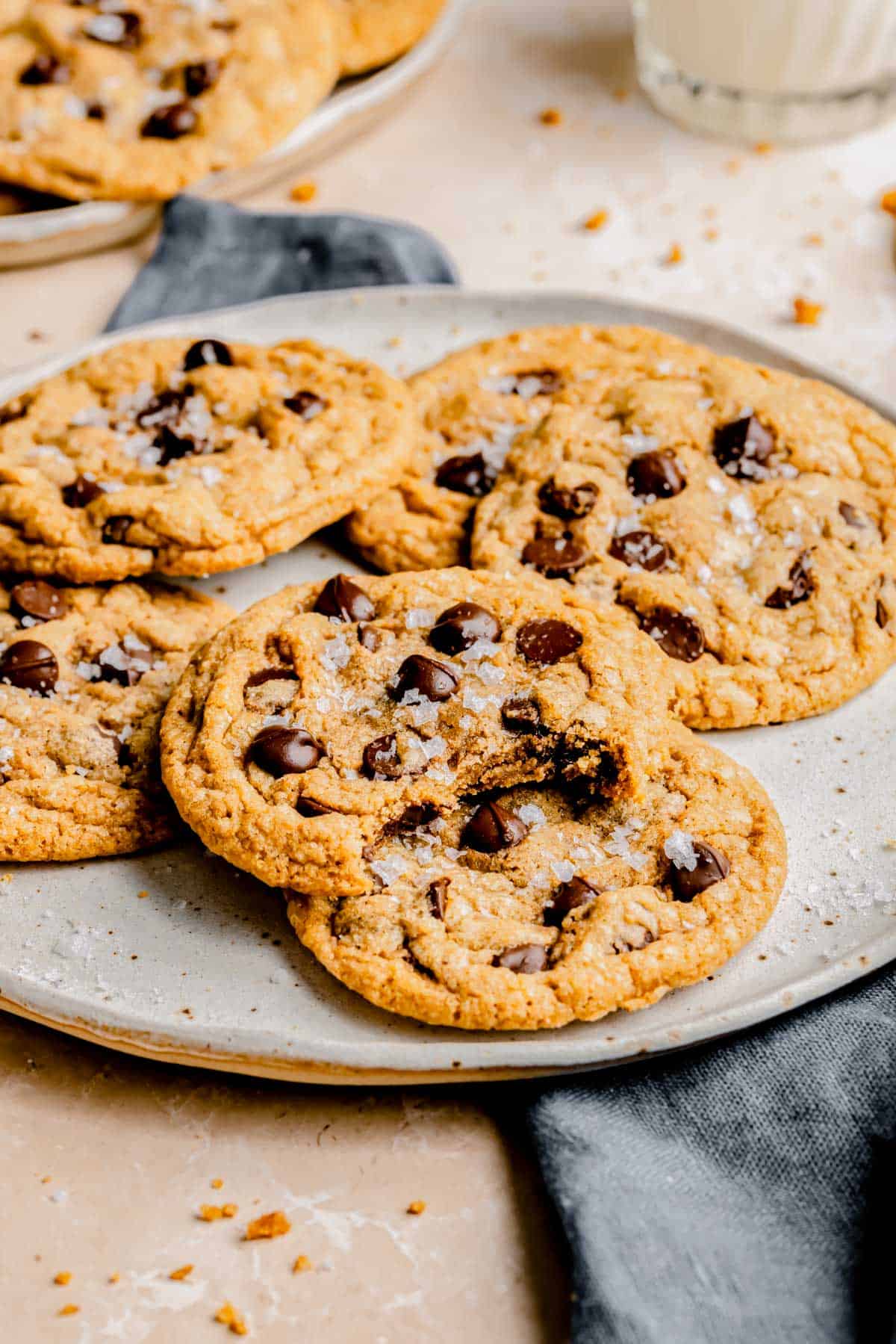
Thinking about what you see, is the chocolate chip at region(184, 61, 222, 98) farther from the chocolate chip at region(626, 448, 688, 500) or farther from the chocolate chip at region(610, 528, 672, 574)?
the chocolate chip at region(610, 528, 672, 574)

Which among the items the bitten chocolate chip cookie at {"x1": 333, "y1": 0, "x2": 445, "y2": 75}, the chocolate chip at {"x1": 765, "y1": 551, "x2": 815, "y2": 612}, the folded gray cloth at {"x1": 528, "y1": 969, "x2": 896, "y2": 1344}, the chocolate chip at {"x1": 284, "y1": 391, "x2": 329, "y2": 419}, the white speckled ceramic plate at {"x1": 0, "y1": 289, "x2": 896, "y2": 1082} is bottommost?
the folded gray cloth at {"x1": 528, "y1": 969, "x2": 896, "y2": 1344}

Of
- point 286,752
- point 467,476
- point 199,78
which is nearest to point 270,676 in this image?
point 286,752

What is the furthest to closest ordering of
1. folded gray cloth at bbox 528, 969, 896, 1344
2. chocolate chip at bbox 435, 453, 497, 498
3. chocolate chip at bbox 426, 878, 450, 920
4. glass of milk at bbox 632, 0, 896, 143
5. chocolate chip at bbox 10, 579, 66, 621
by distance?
glass of milk at bbox 632, 0, 896, 143
chocolate chip at bbox 435, 453, 497, 498
chocolate chip at bbox 10, 579, 66, 621
chocolate chip at bbox 426, 878, 450, 920
folded gray cloth at bbox 528, 969, 896, 1344

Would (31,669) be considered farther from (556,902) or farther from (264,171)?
(264,171)

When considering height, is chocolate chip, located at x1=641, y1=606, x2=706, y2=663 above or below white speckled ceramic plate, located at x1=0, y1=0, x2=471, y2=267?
below

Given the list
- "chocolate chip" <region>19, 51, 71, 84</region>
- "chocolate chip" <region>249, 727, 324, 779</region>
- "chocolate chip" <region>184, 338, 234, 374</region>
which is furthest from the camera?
"chocolate chip" <region>19, 51, 71, 84</region>

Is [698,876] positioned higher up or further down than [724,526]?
further down

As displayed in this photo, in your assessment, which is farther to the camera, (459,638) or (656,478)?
(656,478)

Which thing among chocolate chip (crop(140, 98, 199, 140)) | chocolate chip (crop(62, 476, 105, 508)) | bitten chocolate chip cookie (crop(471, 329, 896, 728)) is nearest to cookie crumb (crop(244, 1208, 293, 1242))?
bitten chocolate chip cookie (crop(471, 329, 896, 728))
